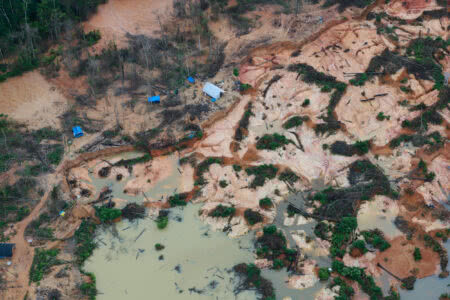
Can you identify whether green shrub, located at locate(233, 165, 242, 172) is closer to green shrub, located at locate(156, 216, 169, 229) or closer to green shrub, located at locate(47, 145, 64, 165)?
green shrub, located at locate(156, 216, 169, 229)

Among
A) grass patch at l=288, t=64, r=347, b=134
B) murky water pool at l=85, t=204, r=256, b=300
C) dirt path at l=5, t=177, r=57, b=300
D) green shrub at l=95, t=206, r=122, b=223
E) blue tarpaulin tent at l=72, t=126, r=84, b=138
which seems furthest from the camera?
grass patch at l=288, t=64, r=347, b=134

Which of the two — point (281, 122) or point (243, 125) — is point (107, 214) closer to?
point (243, 125)

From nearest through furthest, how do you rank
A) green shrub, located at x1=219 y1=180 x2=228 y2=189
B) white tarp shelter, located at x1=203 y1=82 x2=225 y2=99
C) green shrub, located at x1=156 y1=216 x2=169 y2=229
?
green shrub, located at x1=156 y1=216 x2=169 y2=229, green shrub, located at x1=219 y1=180 x2=228 y2=189, white tarp shelter, located at x1=203 y1=82 x2=225 y2=99

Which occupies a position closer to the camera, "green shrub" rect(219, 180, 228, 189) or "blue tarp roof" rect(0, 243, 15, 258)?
"blue tarp roof" rect(0, 243, 15, 258)

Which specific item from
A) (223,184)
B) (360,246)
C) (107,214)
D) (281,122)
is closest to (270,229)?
(223,184)

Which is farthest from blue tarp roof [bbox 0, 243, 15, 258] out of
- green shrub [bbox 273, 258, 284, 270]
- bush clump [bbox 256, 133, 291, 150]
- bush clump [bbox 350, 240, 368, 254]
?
bush clump [bbox 350, 240, 368, 254]

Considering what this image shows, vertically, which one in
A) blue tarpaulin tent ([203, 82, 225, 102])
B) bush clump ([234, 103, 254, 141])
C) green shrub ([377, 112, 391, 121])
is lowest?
bush clump ([234, 103, 254, 141])
